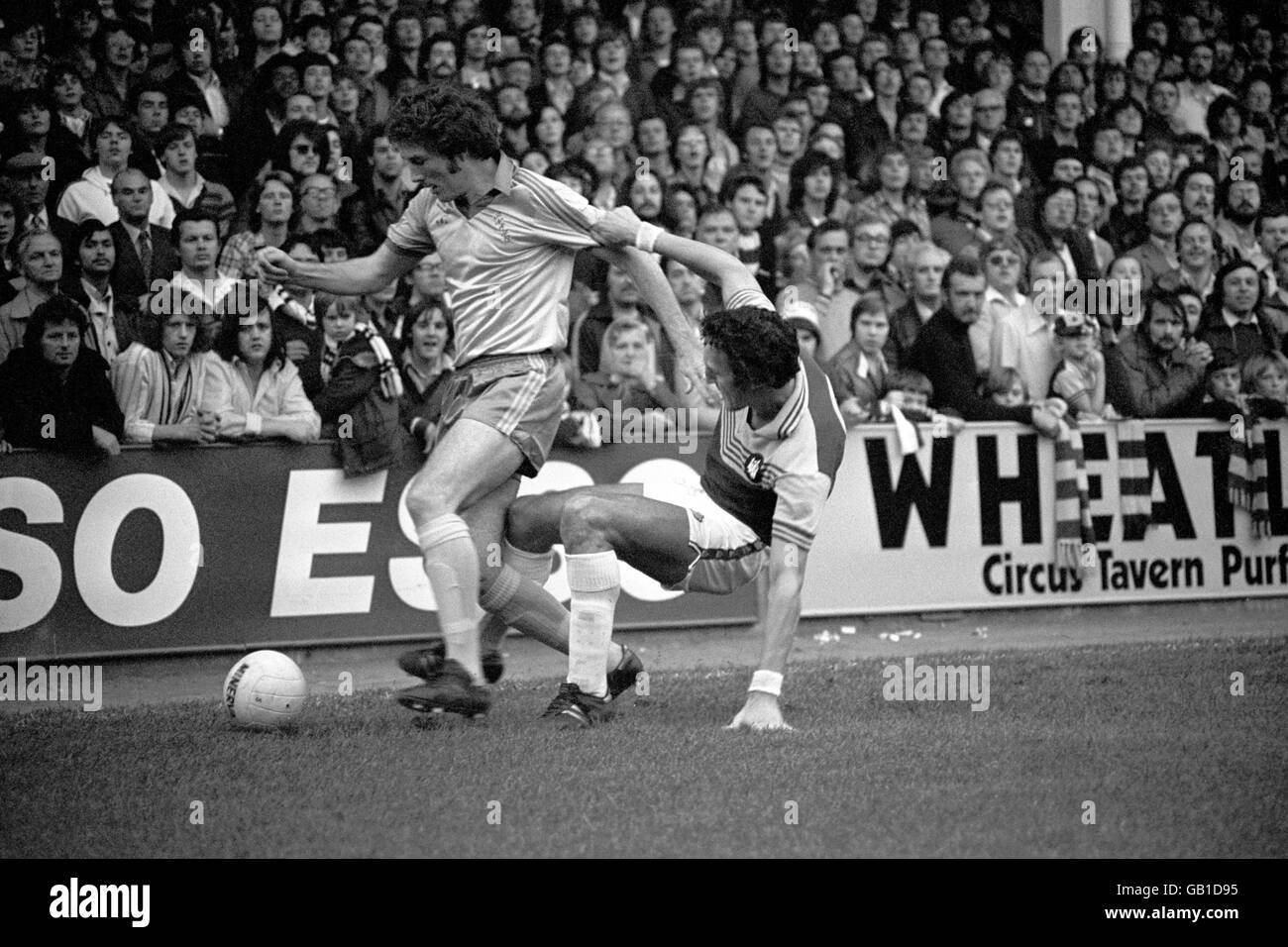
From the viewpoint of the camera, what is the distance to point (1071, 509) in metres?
10.7

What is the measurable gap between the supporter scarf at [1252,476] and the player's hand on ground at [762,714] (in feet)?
18.4

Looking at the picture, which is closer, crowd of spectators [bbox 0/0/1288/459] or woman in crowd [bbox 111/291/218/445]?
woman in crowd [bbox 111/291/218/445]

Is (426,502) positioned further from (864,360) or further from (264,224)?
(864,360)

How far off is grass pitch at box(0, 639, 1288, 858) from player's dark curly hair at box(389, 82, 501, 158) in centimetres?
232

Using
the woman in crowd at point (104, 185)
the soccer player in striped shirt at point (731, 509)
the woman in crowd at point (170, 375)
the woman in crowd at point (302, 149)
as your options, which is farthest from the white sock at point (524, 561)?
the woman in crowd at point (302, 149)

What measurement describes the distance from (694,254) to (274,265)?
1738 millimetres

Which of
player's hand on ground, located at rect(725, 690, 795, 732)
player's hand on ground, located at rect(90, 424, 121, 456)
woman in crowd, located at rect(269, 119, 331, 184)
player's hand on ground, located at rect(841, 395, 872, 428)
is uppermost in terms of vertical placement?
woman in crowd, located at rect(269, 119, 331, 184)

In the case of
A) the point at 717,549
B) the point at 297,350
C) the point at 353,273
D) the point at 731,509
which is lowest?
the point at 717,549

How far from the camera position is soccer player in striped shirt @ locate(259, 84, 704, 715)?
6.69m

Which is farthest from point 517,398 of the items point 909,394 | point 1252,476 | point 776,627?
point 1252,476

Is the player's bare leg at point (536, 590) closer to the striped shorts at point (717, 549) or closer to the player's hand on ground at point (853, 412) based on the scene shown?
the striped shorts at point (717, 549)

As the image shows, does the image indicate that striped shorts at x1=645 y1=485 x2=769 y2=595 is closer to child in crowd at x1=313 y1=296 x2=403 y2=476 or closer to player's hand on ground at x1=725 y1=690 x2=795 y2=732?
player's hand on ground at x1=725 y1=690 x2=795 y2=732

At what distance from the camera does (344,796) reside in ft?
18.3

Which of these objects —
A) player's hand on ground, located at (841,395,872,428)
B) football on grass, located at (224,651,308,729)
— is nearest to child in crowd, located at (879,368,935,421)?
player's hand on ground, located at (841,395,872,428)
